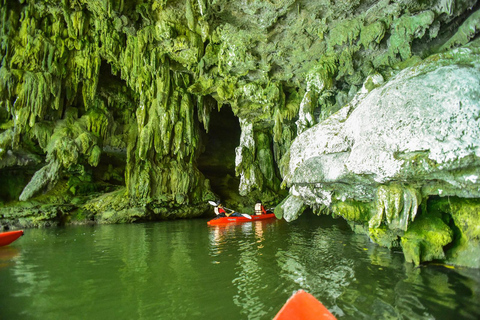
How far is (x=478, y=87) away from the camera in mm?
3670

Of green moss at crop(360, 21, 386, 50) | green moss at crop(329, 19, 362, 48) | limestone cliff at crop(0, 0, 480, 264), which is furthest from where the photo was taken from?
green moss at crop(329, 19, 362, 48)

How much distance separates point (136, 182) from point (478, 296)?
13.6 meters

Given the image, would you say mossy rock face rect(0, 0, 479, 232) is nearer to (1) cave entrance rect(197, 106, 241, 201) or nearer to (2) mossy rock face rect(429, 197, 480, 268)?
(2) mossy rock face rect(429, 197, 480, 268)

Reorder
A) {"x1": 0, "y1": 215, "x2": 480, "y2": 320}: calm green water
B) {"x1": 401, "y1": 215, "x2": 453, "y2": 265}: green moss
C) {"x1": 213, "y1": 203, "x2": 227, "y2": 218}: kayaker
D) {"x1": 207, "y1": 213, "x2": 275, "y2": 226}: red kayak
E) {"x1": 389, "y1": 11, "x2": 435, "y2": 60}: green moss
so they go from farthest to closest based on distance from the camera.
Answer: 1. {"x1": 213, "y1": 203, "x2": 227, "y2": 218}: kayaker
2. {"x1": 207, "y1": 213, "x2": 275, "y2": 226}: red kayak
3. {"x1": 389, "y1": 11, "x2": 435, "y2": 60}: green moss
4. {"x1": 401, "y1": 215, "x2": 453, "y2": 265}: green moss
5. {"x1": 0, "y1": 215, "x2": 480, "y2": 320}: calm green water

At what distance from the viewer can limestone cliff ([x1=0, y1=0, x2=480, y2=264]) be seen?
4.24 m

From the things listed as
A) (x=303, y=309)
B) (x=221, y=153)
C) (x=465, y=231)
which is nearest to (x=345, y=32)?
(x=465, y=231)

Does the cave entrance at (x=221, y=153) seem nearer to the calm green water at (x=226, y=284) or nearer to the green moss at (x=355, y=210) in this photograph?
the calm green water at (x=226, y=284)

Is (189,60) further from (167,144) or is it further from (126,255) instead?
(126,255)

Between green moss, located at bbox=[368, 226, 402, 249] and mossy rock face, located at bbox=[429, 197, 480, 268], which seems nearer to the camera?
mossy rock face, located at bbox=[429, 197, 480, 268]

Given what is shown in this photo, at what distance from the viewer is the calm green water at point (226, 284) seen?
10.4 feet

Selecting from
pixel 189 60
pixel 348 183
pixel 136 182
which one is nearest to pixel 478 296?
pixel 348 183

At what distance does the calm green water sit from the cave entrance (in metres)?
13.0

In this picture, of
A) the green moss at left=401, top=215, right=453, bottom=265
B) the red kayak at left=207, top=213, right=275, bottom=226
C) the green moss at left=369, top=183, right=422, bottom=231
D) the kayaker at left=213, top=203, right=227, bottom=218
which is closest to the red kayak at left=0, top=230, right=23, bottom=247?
the red kayak at left=207, top=213, right=275, bottom=226

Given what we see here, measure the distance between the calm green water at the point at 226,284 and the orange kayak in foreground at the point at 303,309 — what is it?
0.93 m
